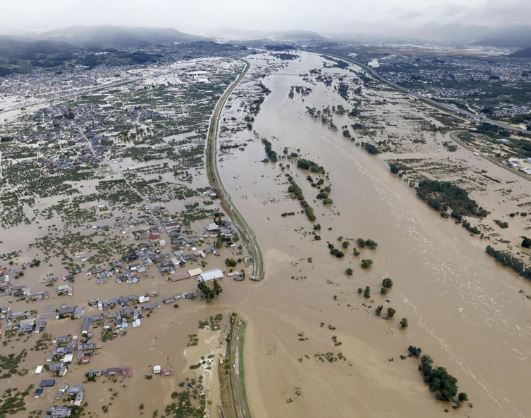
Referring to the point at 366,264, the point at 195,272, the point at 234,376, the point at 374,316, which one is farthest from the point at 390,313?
the point at 195,272

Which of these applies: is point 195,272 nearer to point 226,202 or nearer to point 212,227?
point 212,227

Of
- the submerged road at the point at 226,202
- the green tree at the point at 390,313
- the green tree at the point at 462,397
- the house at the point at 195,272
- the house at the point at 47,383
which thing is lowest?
the green tree at the point at 462,397

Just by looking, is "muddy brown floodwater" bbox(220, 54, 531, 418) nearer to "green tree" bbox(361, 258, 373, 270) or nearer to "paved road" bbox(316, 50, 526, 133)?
"green tree" bbox(361, 258, 373, 270)

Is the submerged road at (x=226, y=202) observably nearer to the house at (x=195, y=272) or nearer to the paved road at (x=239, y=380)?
the house at (x=195, y=272)

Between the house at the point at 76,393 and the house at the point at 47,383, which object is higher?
the house at the point at 47,383

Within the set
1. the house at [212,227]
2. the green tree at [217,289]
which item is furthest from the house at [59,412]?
the house at [212,227]
